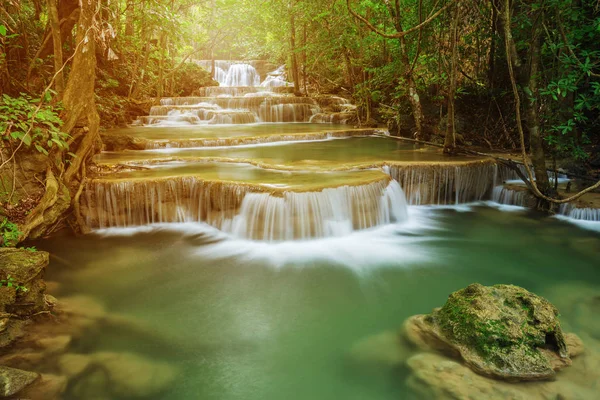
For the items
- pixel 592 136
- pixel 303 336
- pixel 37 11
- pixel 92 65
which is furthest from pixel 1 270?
pixel 592 136

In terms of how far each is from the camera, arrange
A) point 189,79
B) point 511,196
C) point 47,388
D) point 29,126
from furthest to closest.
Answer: point 189,79 → point 511,196 → point 29,126 → point 47,388

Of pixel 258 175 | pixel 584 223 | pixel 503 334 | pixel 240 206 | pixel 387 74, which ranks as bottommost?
pixel 503 334

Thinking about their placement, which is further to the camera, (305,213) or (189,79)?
(189,79)

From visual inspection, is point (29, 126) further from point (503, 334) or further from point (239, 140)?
point (503, 334)

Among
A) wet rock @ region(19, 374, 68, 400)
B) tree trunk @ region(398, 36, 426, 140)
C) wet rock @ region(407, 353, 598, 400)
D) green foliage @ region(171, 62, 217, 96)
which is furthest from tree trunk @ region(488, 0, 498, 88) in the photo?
green foliage @ region(171, 62, 217, 96)

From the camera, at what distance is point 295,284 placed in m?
5.47

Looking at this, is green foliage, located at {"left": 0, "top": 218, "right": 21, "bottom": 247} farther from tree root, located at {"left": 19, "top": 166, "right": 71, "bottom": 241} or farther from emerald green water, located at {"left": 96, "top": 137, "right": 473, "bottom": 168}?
emerald green water, located at {"left": 96, "top": 137, "right": 473, "bottom": 168}

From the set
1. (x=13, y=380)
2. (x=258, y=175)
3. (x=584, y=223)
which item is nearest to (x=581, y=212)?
(x=584, y=223)

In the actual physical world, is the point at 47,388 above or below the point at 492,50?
below

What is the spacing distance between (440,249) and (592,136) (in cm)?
555

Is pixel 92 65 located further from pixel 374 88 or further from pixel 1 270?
pixel 374 88

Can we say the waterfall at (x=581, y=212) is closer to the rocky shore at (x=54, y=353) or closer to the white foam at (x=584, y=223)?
the white foam at (x=584, y=223)

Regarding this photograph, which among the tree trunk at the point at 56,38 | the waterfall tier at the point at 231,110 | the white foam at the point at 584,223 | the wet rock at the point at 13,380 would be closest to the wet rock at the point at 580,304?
the white foam at the point at 584,223

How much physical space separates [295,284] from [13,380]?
10.4 ft
